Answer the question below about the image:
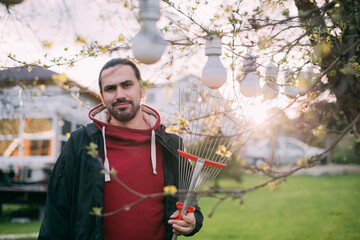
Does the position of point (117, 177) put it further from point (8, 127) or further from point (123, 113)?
point (8, 127)

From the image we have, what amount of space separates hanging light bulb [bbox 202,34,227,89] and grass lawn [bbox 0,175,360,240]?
520 centimetres

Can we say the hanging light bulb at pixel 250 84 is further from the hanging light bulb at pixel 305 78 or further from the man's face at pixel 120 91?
the man's face at pixel 120 91

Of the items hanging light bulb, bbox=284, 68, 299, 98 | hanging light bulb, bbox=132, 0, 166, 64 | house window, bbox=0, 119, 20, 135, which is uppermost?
hanging light bulb, bbox=132, 0, 166, 64

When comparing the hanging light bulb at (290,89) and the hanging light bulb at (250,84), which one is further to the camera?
the hanging light bulb at (290,89)

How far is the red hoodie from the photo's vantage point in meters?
2.31

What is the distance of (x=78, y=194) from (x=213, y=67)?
129 centimetres

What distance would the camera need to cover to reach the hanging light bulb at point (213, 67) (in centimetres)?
158

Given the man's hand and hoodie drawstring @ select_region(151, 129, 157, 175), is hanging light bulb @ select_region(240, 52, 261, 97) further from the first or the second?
the man's hand

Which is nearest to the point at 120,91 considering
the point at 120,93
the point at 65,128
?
the point at 120,93

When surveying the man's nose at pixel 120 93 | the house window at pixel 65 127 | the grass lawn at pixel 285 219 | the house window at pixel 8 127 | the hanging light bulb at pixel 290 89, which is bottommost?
the grass lawn at pixel 285 219

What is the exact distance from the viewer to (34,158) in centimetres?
1341

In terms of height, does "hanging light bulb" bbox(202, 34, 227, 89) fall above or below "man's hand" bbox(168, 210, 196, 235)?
above

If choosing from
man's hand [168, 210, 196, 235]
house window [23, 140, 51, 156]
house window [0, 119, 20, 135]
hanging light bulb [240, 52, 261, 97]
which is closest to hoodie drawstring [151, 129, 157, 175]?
man's hand [168, 210, 196, 235]

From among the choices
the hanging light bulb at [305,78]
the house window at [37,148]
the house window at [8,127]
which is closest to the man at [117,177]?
the hanging light bulb at [305,78]
